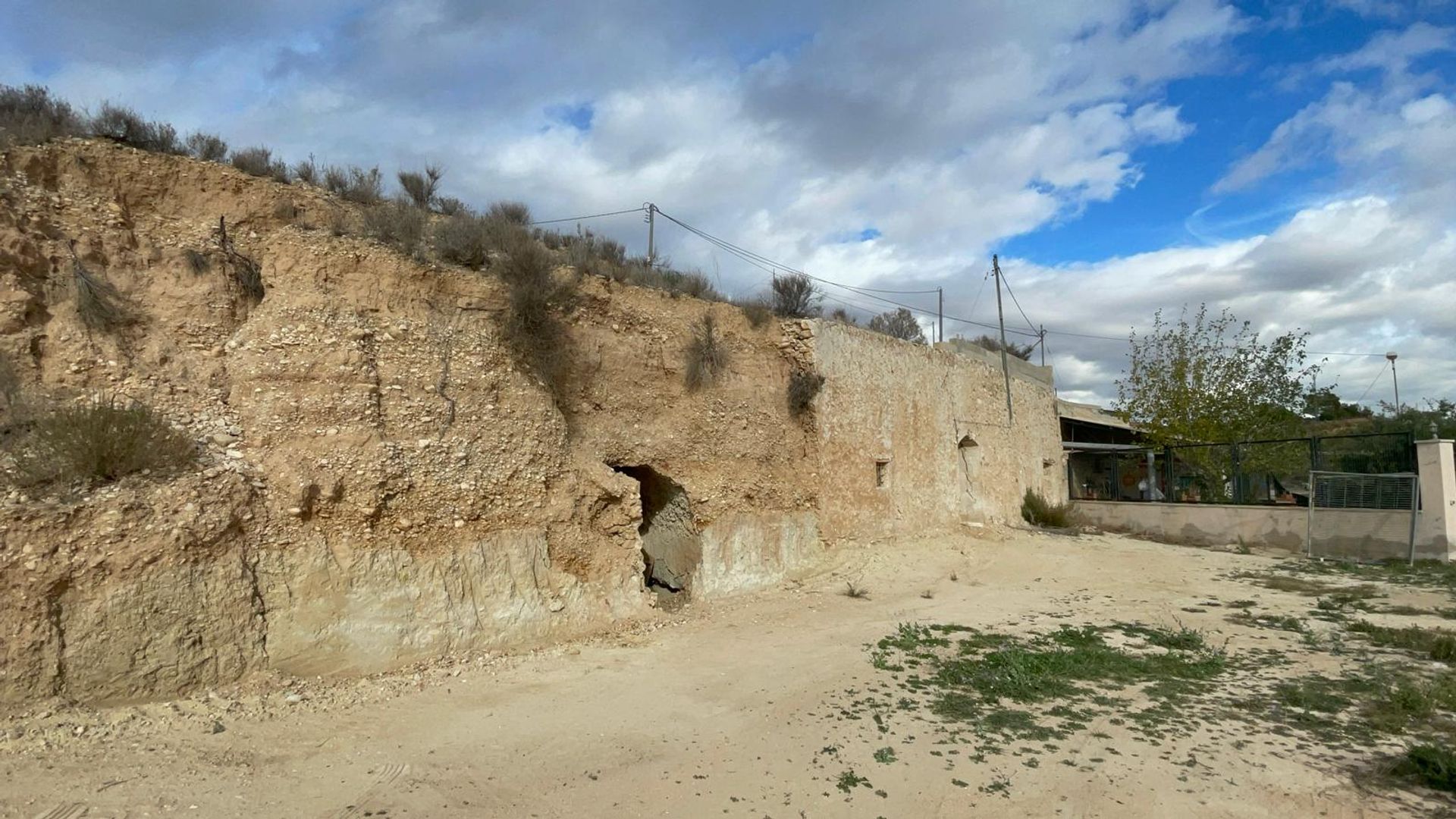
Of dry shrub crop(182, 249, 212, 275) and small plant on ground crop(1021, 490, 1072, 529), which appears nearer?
dry shrub crop(182, 249, 212, 275)

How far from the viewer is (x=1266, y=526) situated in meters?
17.5

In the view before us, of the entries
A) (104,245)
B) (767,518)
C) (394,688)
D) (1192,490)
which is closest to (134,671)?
(394,688)

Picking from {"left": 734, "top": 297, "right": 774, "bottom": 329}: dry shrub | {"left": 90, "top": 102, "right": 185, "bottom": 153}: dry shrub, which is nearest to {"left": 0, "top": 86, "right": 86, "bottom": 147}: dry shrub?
{"left": 90, "top": 102, "right": 185, "bottom": 153}: dry shrub

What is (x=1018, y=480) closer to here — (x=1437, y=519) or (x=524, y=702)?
(x=1437, y=519)

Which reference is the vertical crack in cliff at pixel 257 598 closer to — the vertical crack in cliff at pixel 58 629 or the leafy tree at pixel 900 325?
the vertical crack in cliff at pixel 58 629

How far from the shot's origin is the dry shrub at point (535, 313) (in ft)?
30.8

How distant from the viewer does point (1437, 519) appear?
1500 cm

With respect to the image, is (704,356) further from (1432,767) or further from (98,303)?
(1432,767)

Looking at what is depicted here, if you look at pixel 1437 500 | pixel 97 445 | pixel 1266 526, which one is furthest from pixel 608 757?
pixel 1266 526

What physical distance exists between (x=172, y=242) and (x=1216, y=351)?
24.9m

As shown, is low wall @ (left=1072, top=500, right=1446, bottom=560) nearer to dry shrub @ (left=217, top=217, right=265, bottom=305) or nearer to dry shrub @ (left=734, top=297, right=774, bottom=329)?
dry shrub @ (left=734, top=297, right=774, bottom=329)

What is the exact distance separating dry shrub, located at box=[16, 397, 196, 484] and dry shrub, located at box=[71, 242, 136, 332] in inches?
32.7

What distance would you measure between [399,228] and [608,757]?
6.24m

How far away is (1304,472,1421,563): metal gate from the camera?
15406 mm
